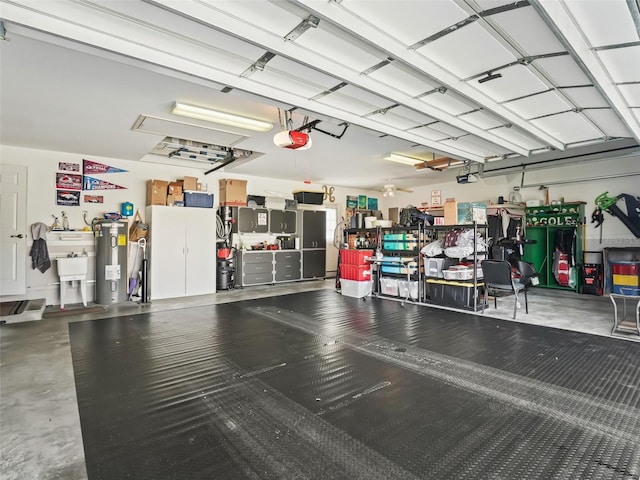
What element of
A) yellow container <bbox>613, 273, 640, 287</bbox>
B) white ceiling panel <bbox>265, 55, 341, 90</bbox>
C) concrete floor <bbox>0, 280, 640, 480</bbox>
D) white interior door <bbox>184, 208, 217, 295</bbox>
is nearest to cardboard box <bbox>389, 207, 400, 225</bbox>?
concrete floor <bbox>0, 280, 640, 480</bbox>

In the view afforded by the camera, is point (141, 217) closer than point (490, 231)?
Yes

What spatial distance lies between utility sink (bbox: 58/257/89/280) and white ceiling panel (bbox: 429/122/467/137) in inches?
239

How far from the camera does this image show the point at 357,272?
6762 millimetres

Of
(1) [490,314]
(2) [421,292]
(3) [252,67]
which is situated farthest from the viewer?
(2) [421,292]

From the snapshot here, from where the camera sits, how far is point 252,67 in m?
2.93

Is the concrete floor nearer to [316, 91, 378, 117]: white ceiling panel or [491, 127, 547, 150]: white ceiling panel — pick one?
[491, 127, 547, 150]: white ceiling panel

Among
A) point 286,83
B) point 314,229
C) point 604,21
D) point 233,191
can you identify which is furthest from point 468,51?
point 314,229

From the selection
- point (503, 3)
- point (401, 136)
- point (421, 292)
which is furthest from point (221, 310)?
point (503, 3)

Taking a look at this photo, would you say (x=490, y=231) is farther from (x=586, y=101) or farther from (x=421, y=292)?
(x=586, y=101)

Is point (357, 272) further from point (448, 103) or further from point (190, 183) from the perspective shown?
point (190, 183)

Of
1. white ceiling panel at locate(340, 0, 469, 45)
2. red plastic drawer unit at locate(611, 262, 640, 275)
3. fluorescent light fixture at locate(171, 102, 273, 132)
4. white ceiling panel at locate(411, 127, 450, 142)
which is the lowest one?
red plastic drawer unit at locate(611, 262, 640, 275)

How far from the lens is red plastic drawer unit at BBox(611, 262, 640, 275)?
4.61 metres

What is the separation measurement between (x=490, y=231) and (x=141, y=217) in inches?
300

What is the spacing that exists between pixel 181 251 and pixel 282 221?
2.79m
